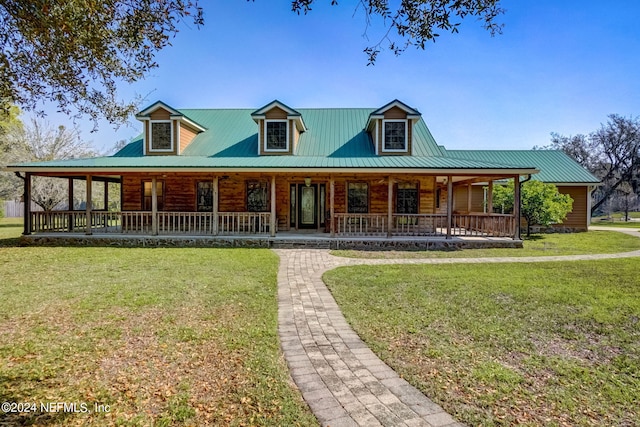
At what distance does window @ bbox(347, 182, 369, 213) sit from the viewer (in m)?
16.3

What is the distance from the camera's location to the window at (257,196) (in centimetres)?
1638

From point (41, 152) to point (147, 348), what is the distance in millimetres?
32706

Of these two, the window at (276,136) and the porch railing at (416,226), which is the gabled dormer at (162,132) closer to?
the window at (276,136)

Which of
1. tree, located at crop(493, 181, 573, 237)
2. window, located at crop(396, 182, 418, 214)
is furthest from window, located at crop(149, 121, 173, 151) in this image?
tree, located at crop(493, 181, 573, 237)

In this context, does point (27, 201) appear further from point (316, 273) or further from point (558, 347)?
point (558, 347)

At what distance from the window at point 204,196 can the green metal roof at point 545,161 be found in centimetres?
1556

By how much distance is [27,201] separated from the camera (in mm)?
14008

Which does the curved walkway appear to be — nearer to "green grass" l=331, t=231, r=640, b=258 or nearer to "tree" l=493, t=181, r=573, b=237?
"green grass" l=331, t=231, r=640, b=258

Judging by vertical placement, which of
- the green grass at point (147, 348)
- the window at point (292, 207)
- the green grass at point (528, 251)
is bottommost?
the green grass at point (147, 348)

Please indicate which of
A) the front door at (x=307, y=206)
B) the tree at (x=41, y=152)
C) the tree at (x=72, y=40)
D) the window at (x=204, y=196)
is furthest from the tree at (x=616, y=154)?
the tree at (x=41, y=152)

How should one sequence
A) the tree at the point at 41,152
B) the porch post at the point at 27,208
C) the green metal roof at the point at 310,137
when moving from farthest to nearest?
the tree at the point at 41,152 < the green metal roof at the point at 310,137 < the porch post at the point at 27,208

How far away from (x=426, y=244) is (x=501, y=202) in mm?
8451

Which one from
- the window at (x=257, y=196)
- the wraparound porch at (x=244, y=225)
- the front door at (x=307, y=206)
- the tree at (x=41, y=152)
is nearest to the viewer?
the wraparound porch at (x=244, y=225)

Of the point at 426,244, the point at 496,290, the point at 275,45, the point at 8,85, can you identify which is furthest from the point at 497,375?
the point at 426,244
